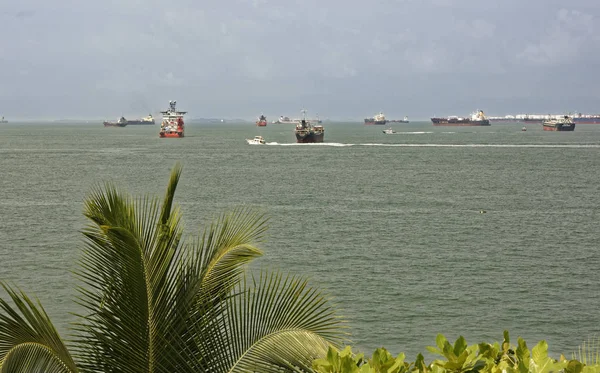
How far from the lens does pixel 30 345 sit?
6625 millimetres

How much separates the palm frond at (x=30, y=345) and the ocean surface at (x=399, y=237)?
3.39 m

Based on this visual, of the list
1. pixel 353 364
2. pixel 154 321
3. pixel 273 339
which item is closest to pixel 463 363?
pixel 353 364

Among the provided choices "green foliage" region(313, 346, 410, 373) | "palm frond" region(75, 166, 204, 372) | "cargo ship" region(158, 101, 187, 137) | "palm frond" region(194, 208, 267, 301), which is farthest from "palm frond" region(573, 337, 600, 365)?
"cargo ship" region(158, 101, 187, 137)

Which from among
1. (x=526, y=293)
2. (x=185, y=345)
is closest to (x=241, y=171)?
(x=526, y=293)

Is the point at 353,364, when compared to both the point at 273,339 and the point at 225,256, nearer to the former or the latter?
the point at 273,339

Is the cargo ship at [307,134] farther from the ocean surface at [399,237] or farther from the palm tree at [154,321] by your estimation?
the palm tree at [154,321]

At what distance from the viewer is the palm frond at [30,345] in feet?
21.3

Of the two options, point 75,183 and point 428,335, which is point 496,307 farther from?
point 75,183

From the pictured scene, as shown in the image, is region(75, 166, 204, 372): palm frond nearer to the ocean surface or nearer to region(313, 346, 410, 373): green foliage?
region(313, 346, 410, 373): green foliage

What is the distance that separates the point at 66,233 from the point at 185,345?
2967cm

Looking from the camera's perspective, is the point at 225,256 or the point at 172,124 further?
the point at 172,124

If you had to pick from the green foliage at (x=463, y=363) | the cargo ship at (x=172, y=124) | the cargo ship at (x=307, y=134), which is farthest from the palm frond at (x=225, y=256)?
the cargo ship at (x=172, y=124)

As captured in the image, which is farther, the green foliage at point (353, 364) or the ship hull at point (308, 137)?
the ship hull at point (308, 137)

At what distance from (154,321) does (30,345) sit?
1016 mm
